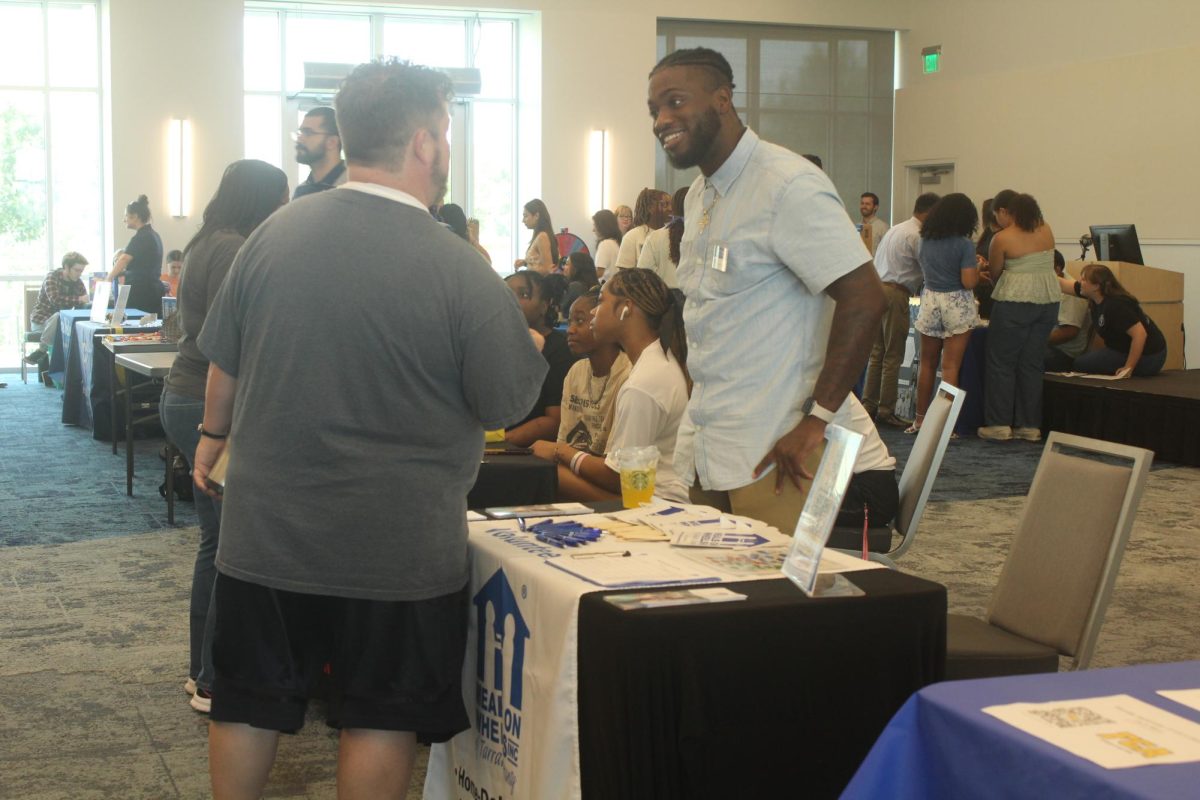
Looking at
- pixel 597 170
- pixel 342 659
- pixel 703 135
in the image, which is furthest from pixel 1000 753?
pixel 597 170

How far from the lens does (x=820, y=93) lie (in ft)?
48.2

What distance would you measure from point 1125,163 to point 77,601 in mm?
10315

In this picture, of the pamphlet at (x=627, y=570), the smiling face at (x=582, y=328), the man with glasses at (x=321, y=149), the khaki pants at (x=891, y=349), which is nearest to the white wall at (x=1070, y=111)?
the khaki pants at (x=891, y=349)

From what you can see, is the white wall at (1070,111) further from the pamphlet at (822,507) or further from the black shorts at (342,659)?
the black shorts at (342,659)

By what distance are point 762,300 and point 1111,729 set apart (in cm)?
109

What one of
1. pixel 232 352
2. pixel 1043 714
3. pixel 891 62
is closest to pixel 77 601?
pixel 232 352

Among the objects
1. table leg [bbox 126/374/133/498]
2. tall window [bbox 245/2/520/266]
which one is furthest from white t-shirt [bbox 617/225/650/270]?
tall window [bbox 245/2/520/266]

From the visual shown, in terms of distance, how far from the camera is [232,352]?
75.5 inches

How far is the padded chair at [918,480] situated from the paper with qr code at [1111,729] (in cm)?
160

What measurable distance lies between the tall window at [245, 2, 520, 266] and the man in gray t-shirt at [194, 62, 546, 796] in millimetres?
11666

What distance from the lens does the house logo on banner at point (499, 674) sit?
1914mm

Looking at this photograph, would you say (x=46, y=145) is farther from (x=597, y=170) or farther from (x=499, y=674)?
(x=499, y=674)

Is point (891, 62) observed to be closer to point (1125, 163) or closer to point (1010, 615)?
point (1125, 163)

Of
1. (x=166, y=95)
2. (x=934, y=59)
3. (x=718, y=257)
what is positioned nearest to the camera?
(x=718, y=257)
